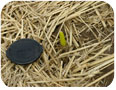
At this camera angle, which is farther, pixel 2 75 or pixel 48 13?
pixel 48 13

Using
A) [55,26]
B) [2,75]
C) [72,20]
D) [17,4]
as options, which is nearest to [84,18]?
[72,20]

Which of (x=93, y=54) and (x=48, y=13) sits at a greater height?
(x=48, y=13)

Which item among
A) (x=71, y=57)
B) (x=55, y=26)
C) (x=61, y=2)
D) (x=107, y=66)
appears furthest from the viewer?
(x=61, y=2)

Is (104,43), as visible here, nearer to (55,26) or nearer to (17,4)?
(55,26)
